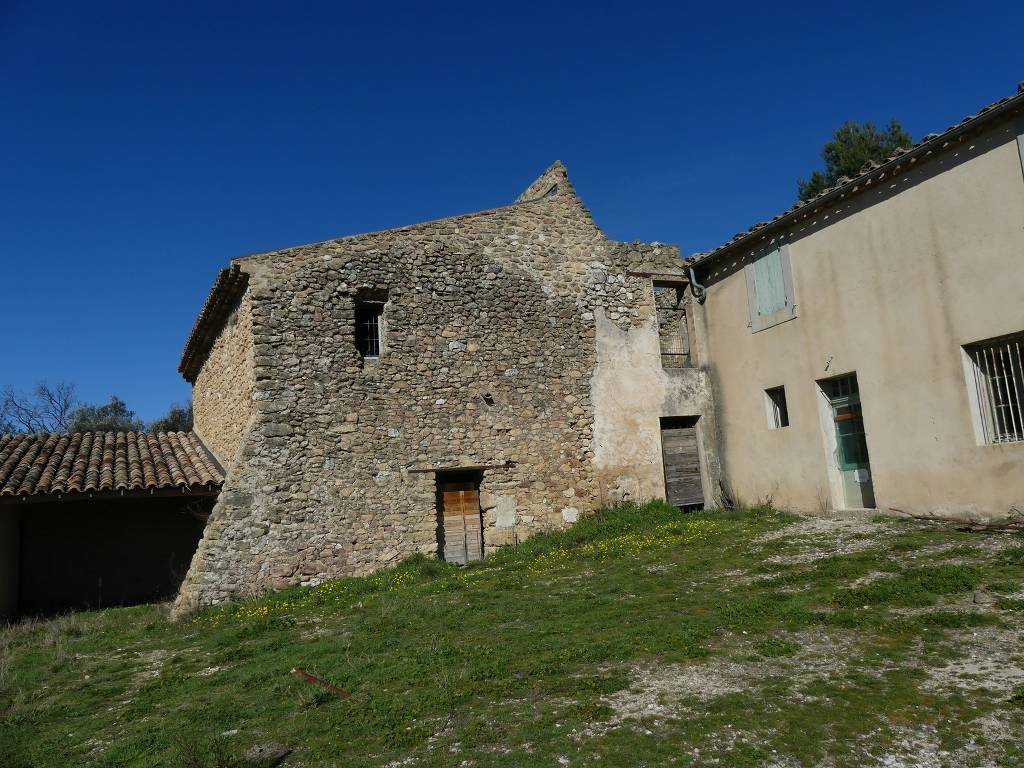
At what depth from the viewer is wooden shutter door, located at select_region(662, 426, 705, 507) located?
14164 mm

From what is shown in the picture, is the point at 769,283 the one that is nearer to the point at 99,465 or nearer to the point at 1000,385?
the point at 1000,385

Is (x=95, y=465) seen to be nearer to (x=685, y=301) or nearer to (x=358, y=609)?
(x=358, y=609)

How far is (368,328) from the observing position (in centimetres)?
1255

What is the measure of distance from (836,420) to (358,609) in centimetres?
836

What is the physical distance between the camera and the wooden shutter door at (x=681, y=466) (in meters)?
14.2

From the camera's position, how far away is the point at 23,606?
12648 millimetres

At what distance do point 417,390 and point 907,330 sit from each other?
786 centimetres

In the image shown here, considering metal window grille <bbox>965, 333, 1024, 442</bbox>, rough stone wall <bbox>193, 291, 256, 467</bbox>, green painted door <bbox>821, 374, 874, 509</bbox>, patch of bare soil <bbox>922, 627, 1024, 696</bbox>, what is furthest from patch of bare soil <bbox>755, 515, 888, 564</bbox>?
rough stone wall <bbox>193, 291, 256, 467</bbox>

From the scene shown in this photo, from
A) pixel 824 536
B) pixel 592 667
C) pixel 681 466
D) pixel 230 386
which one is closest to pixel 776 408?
pixel 681 466

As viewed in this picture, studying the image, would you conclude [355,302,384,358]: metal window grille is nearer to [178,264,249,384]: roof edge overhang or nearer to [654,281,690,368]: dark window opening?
[178,264,249,384]: roof edge overhang

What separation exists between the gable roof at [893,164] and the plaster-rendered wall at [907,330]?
0.49 feet

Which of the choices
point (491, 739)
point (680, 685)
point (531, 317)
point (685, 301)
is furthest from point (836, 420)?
point (491, 739)

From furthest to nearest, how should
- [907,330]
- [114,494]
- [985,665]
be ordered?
[114,494] → [907,330] → [985,665]

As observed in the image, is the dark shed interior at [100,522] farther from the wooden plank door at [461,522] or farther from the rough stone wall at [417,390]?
the wooden plank door at [461,522]
